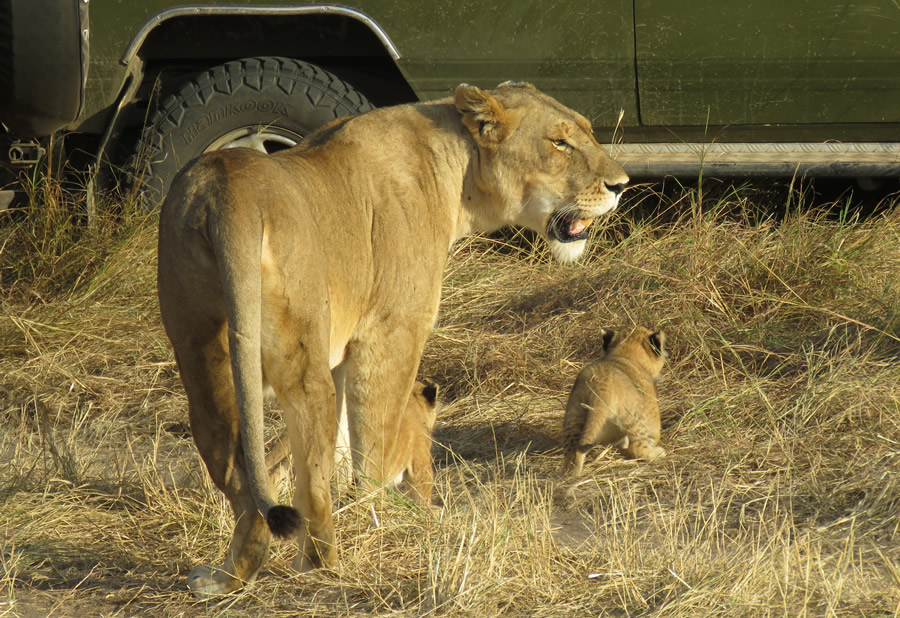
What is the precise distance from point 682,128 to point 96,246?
2737 millimetres

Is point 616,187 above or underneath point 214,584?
above

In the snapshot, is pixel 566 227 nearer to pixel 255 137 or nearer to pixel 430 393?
pixel 430 393

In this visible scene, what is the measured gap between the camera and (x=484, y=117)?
3475 millimetres

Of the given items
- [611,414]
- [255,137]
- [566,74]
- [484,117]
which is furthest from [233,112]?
[611,414]

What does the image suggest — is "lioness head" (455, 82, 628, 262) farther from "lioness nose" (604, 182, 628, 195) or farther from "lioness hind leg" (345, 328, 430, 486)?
"lioness hind leg" (345, 328, 430, 486)

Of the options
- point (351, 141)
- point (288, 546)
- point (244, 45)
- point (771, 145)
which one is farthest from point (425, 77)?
point (288, 546)

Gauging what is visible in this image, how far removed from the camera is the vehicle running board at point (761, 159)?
5215 mm

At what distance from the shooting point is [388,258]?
10.4 ft

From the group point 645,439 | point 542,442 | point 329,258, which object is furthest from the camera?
point 542,442

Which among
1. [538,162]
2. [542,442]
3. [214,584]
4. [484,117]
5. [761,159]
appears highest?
[484,117]

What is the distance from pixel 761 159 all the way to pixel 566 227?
186cm

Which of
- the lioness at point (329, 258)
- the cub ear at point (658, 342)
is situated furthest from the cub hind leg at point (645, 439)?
the lioness at point (329, 258)

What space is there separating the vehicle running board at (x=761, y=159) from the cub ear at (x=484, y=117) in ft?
5.83

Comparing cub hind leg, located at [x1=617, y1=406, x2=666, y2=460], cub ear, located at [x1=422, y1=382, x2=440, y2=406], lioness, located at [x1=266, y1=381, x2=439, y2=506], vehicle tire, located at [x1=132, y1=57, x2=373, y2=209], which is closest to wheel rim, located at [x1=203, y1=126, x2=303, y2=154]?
vehicle tire, located at [x1=132, y1=57, x2=373, y2=209]
